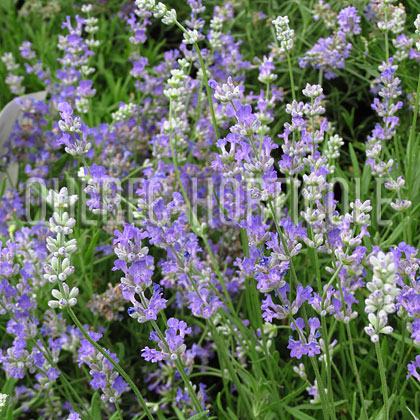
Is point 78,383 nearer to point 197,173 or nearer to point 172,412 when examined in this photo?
point 172,412

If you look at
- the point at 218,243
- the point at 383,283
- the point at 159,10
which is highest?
the point at 159,10

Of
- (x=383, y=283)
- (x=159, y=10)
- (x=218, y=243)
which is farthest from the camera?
(x=218, y=243)

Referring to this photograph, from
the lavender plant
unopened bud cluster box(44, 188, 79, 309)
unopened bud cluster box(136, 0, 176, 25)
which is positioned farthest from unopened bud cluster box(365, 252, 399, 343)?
unopened bud cluster box(136, 0, 176, 25)

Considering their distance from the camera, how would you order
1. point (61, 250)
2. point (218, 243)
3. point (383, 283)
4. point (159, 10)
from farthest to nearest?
point (218, 243)
point (159, 10)
point (61, 250)
point (383, 283)

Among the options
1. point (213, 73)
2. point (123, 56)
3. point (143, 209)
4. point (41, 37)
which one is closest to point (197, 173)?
point (213, 73)

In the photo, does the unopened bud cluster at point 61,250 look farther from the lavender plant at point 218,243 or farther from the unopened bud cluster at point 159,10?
the unopened bud cluster at point 159,10

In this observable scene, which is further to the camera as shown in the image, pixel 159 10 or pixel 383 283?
pixel 159 10

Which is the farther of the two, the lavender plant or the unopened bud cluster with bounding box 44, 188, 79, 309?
the lavender plant

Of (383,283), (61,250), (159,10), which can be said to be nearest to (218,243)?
(159,10)

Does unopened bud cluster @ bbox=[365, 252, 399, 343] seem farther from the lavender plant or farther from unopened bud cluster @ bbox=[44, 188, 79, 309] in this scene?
unopened bud cluster @ bbox=[44, 188, 79, 309]

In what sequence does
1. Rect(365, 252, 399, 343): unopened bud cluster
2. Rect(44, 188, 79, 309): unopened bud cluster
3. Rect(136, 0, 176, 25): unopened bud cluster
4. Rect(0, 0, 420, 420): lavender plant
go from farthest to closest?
Rect(136, 0, 176, 25): unopened bud cluster < Rect(0, 0, 420, 420): lavender plant < Rect(44, 188, 79, 309): unopened bud cluster < Rect(365, 252, 399, 343): unopened bud cluster

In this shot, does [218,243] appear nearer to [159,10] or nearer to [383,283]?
[159,10]

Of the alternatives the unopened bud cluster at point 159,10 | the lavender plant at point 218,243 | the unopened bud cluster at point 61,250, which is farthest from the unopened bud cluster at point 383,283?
the unopened bud cluster at point 159,10

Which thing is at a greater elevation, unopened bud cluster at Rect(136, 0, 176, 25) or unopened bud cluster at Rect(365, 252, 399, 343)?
unopened bud cluster at Rect(136, 0, 176, 25)
